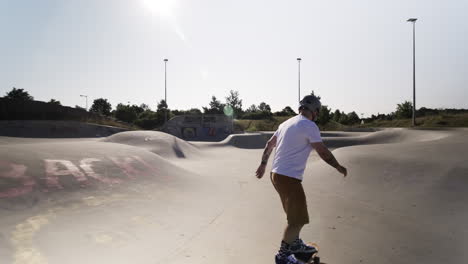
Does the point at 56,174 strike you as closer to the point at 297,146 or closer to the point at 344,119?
the point at 297,146

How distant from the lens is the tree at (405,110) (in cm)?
4800

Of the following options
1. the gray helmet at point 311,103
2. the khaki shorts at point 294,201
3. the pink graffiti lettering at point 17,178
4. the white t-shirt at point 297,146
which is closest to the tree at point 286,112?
the pink graffiti lettering at point 17,178

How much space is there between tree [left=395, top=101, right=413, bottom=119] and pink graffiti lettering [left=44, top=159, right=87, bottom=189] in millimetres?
53483

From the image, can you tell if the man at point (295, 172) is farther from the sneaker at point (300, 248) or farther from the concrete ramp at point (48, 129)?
the concrete ramp at point (48, 129)

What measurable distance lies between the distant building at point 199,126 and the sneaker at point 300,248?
35.6m

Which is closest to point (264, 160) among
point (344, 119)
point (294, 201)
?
point (294, 201)

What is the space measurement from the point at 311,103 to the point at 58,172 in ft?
17.2

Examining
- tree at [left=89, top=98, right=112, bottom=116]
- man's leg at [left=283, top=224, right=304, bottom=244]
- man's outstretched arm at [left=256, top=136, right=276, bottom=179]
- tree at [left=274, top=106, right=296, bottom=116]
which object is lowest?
man's leg at [left=283, top=224, right=304, bottom=244]

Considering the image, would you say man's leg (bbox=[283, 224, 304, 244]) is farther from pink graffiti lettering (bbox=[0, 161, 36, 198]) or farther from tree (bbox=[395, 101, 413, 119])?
tree (bbox=[395, 101, 413, 119])

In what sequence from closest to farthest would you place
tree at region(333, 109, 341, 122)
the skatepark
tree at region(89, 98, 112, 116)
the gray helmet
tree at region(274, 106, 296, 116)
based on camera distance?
the gray helmet → the skatepark → tree at region(333, 109, 341, 122) → tree at region(274, 106, 296, 116) → tree at region(89, 98, 112, 116)

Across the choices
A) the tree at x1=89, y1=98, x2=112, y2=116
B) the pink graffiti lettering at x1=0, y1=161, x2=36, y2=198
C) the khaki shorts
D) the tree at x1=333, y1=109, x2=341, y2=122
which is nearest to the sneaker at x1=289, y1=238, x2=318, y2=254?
the khaki shorts

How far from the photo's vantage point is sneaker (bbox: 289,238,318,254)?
2980 mm

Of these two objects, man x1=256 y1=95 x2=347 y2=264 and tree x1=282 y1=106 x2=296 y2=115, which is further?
tree x1=282 y1=106 x2=296 y2=115

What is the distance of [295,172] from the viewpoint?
2969mm
